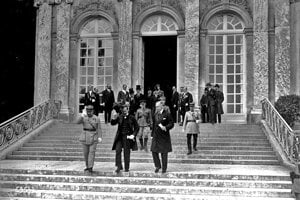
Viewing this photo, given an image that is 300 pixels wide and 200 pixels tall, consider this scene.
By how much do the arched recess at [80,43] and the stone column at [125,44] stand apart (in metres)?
0.40

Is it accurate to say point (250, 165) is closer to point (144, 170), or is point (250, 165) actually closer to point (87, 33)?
point (144, 170)

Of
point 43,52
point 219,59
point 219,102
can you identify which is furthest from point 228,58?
point 43,52

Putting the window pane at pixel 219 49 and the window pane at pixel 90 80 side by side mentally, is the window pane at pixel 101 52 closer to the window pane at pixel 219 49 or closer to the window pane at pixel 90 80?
the window pane at pixel 90 80

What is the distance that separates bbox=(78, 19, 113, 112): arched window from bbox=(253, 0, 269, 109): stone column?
620 cm

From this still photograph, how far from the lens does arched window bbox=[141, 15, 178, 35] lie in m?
18.8

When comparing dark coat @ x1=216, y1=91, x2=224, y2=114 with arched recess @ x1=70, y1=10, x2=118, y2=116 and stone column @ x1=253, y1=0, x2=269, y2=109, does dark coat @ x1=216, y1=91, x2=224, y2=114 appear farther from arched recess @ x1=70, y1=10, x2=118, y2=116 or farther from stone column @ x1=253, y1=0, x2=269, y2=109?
arched recess @ x1=70, y1=10, x2=118, y2=116

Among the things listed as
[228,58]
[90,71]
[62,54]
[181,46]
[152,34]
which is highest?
[152,34]

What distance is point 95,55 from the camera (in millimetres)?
19391

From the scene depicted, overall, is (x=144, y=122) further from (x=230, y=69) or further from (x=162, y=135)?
(x=230, y=69)

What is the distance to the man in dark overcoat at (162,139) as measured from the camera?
33.3 ft

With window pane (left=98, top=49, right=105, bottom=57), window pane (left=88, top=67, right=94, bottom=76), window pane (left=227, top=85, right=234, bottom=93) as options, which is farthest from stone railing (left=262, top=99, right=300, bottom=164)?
window pane (left=88, top=67, right=94, bottom=76)

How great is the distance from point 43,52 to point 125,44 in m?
3.68

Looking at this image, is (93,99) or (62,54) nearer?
(93,99)

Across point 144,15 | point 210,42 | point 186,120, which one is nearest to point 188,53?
point 210,42
